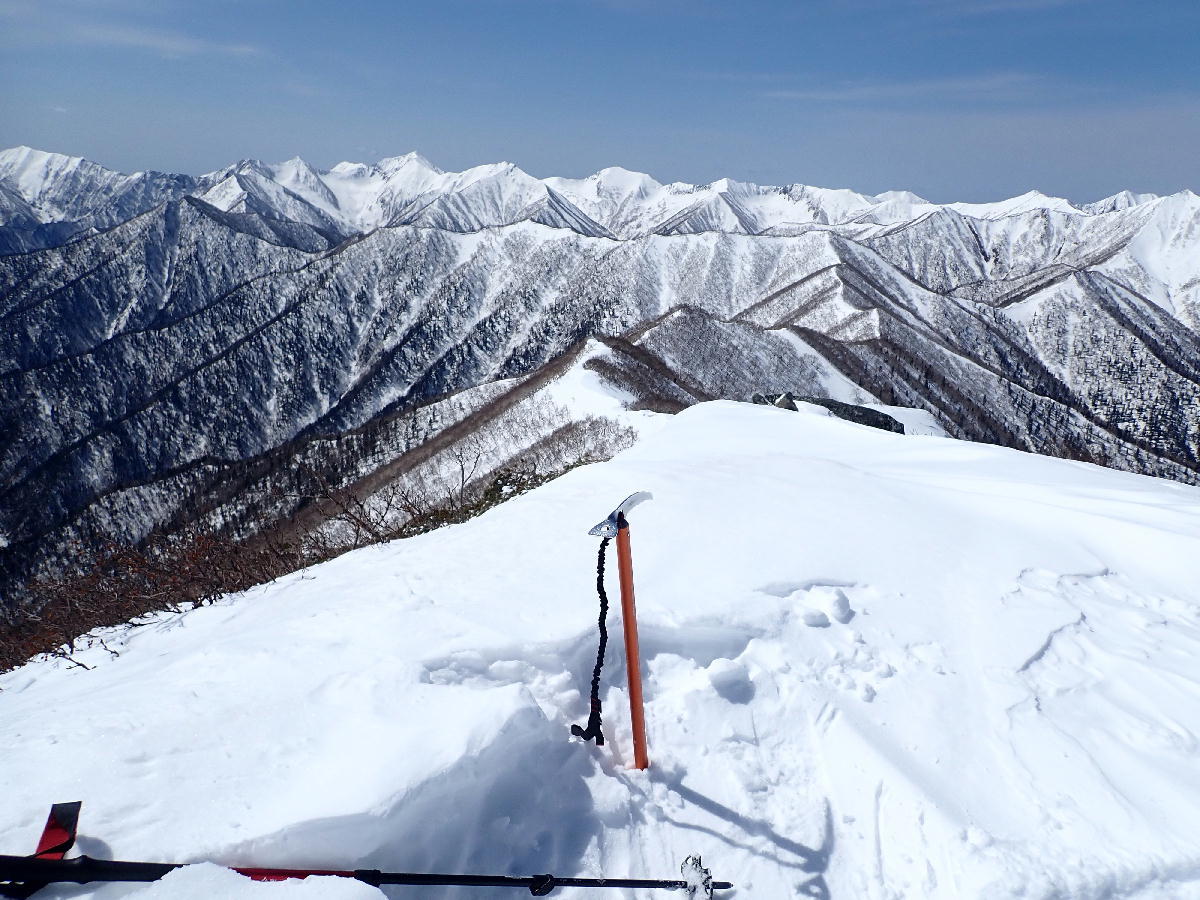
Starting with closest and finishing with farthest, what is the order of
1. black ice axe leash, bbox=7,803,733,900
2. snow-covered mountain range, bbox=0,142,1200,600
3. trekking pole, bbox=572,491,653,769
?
black ice axe leash, bbox=7,803,733,900 < trekking pole, bbox=572,491,653,769 < snow-covered mountain range, bbox=0,142,1200,600

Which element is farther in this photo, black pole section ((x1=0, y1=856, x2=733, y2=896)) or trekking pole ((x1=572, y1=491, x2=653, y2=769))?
trekking pole ((x1=572, y1=491, x2=653, y2=769))

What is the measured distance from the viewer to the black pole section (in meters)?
3.12

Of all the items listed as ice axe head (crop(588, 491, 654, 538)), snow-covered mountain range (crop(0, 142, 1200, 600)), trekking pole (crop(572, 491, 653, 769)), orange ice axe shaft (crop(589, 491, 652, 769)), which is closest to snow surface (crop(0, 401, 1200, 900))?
trekking pole (crop(572, 491, 653, 769))

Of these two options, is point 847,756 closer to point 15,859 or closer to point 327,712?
point 327,712

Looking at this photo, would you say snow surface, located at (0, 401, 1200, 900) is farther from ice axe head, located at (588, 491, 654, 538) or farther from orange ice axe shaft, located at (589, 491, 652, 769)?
ice axe head, located at (588, 491, 654, 538)

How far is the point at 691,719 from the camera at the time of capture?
5.08m

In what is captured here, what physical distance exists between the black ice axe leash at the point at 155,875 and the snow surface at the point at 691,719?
3.7 inches

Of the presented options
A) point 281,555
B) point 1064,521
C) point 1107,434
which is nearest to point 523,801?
point 1064,521

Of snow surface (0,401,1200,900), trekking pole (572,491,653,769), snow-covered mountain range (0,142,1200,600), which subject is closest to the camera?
snow surface (0,401,1200,900)

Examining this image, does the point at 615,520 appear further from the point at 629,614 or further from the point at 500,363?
the point at 500,363

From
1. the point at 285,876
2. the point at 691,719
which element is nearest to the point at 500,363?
the point at 691,719

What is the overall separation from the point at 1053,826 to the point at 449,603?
482 cm

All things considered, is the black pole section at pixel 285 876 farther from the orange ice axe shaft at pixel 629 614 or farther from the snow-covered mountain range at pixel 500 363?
the snow-covered mountain range at pixel 500 363

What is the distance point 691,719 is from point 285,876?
2.88 metres
